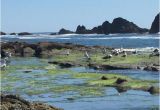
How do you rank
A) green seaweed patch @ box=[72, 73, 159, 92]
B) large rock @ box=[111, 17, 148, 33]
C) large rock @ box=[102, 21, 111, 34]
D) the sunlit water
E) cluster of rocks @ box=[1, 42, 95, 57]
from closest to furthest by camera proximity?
1. the sunlit water
2. green seaweed patch @ box=[72, 73, 159, 92]
3. cluster of rocks @ box=[1, 42, 95, 57]
4. large rock @ box=[111, 17, 148, 33]
5. large rock @ box=[102, 21, 111, 34]

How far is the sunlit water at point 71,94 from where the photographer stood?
2416 cm

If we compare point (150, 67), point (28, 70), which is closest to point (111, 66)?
point (150, 67)

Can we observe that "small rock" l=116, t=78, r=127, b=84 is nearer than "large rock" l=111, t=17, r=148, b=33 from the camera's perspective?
Yes

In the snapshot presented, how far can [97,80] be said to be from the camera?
33.5 m

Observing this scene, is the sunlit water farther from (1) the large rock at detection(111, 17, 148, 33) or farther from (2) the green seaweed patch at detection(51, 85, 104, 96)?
(1) the large rock at detection(111, 17, 148, 33)

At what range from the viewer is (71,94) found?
28156mm

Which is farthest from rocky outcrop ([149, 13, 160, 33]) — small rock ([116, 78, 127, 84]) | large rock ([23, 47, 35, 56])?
small rock ([116, 78, 127, 84])

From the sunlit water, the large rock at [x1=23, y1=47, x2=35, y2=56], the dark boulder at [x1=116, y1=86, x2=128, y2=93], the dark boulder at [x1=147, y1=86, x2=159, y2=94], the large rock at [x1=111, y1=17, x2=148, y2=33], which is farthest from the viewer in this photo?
the large rock at [x1=111, y1=17, x2=148, y2=33]

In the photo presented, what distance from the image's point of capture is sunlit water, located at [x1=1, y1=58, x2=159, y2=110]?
24156 mm

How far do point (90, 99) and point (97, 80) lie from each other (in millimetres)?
7302

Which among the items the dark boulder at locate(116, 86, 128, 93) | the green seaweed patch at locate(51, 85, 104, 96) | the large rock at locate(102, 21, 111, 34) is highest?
the green seaweed patch at locate(51, 85, 104, 96)

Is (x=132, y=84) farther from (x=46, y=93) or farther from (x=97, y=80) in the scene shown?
(x=46, y=93)

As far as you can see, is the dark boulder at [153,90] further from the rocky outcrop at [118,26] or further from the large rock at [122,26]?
the rocky outcrop at [118,26]

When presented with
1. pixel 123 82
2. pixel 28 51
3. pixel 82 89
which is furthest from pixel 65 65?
pixel 28 51
